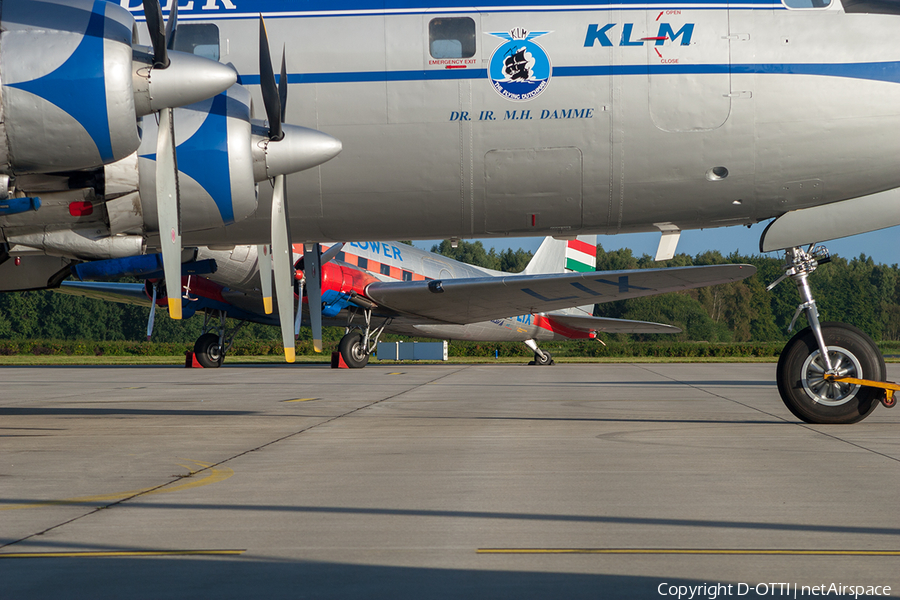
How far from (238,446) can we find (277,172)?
3202 mm

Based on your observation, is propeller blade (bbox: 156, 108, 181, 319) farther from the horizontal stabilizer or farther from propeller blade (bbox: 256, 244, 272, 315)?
the horizontal stabilizer

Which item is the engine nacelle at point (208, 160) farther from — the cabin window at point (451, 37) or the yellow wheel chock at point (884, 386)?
the yellow wheel chock at point (884, 386)

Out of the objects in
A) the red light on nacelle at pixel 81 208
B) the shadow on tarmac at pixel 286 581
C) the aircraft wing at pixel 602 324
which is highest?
the red light on nacelle at pixel 81 208

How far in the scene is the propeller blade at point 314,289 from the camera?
33.7ft

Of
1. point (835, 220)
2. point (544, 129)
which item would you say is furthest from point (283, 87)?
point (835, 220)

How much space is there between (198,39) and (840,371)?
9.00 m

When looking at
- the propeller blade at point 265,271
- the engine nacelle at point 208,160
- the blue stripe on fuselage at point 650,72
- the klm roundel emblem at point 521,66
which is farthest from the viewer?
the propeller blade at point 265,271

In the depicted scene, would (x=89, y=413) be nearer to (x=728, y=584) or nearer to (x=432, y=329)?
(x=728, y=584)

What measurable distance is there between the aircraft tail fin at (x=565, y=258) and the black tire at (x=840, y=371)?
103ft

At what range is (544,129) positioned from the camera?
9.82 metres

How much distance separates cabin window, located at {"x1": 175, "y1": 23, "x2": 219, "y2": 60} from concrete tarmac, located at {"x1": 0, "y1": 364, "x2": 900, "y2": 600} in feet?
15.8

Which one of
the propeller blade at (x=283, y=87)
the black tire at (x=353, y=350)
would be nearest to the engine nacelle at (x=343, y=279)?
the black tire at (x=353, y=350)

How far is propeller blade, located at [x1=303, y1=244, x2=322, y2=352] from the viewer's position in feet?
33.7

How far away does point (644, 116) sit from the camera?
32.0 ft
